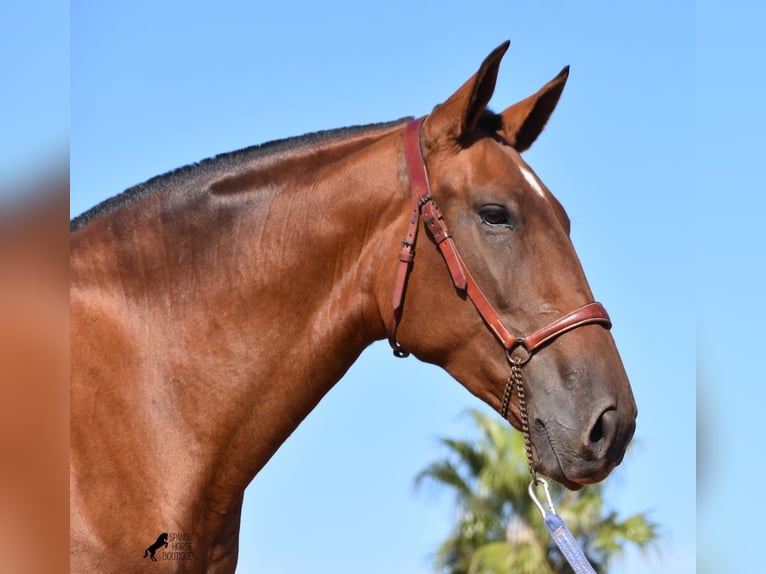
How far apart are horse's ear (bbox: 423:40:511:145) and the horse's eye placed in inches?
14.4

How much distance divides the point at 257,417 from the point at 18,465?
237cm

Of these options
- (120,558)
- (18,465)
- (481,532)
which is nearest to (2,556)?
(18,465)

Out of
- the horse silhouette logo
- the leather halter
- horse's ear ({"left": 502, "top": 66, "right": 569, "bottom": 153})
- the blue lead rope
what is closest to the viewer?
the blue lead rope

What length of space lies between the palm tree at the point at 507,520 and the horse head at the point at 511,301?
1330 centimetres

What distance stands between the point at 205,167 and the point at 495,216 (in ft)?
4.17

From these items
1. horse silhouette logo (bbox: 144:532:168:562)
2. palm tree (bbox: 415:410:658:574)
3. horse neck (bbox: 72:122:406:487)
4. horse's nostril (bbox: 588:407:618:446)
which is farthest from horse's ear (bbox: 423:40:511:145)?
palm tree (bbox: 415:410:658:574)

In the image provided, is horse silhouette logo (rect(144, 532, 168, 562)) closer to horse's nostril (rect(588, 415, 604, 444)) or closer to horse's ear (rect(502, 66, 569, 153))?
horse's nostril (rect(588, 415, 604, 444))

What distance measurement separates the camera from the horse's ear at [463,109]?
3.89m

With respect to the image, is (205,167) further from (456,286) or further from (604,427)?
(604,427)

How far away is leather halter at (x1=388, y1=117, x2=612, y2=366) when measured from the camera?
11.9ft

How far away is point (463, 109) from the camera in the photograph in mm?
3924

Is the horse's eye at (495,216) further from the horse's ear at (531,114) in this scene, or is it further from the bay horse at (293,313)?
the horse's ear at (531,114)

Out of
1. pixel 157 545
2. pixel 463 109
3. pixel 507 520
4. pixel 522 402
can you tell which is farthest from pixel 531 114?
pixel 507 520

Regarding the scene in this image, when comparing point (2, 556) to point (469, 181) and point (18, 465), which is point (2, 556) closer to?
point (18, 465)
